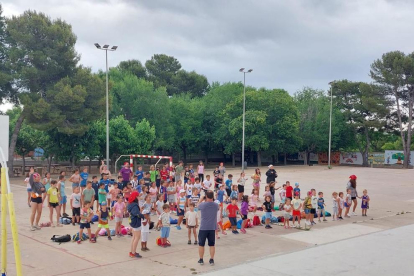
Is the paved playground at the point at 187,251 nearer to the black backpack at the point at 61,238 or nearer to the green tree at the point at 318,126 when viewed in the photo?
the black backpack at the point at 61,238

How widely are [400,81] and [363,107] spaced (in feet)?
21.7

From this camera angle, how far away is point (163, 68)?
75.9m

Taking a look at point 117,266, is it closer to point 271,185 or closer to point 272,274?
point 272,274

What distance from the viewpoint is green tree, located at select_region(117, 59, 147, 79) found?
68375 millimetres

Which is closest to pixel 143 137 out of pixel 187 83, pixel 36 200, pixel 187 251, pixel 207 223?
pixel 36 200

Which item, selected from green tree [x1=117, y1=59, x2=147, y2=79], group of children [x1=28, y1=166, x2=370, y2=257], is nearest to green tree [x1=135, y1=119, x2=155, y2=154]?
group of children [x1=28, y1=166, x2=370, y2=257]

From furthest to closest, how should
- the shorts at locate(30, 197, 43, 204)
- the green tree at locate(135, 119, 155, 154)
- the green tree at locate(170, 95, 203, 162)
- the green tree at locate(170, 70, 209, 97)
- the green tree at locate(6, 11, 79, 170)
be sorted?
the green tree at locate(170, 70, 209, 97) < the green tree at locate(170, 95, 203, 162) < the green tree at locate(135, 119, 155, 154) < the green tree at locate(6, 11, 79, 170) < the shorts at locate(30, 197, 43, 204)

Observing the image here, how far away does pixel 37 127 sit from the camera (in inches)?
1196

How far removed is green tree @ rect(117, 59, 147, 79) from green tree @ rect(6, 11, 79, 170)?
116 feet

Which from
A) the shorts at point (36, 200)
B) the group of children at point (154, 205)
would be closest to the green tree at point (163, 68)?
the group of children at point (154, 205)

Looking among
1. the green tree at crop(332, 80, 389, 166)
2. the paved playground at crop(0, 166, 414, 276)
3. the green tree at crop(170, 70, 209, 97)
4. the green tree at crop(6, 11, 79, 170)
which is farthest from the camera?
the green tree at crop(170, 70, 209, 97)

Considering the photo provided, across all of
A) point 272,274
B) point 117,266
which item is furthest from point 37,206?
point 272,274

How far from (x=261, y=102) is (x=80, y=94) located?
27.3 m

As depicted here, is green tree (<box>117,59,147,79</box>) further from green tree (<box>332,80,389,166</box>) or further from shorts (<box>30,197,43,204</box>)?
shorts (<box>30,197,43,204</box>)
